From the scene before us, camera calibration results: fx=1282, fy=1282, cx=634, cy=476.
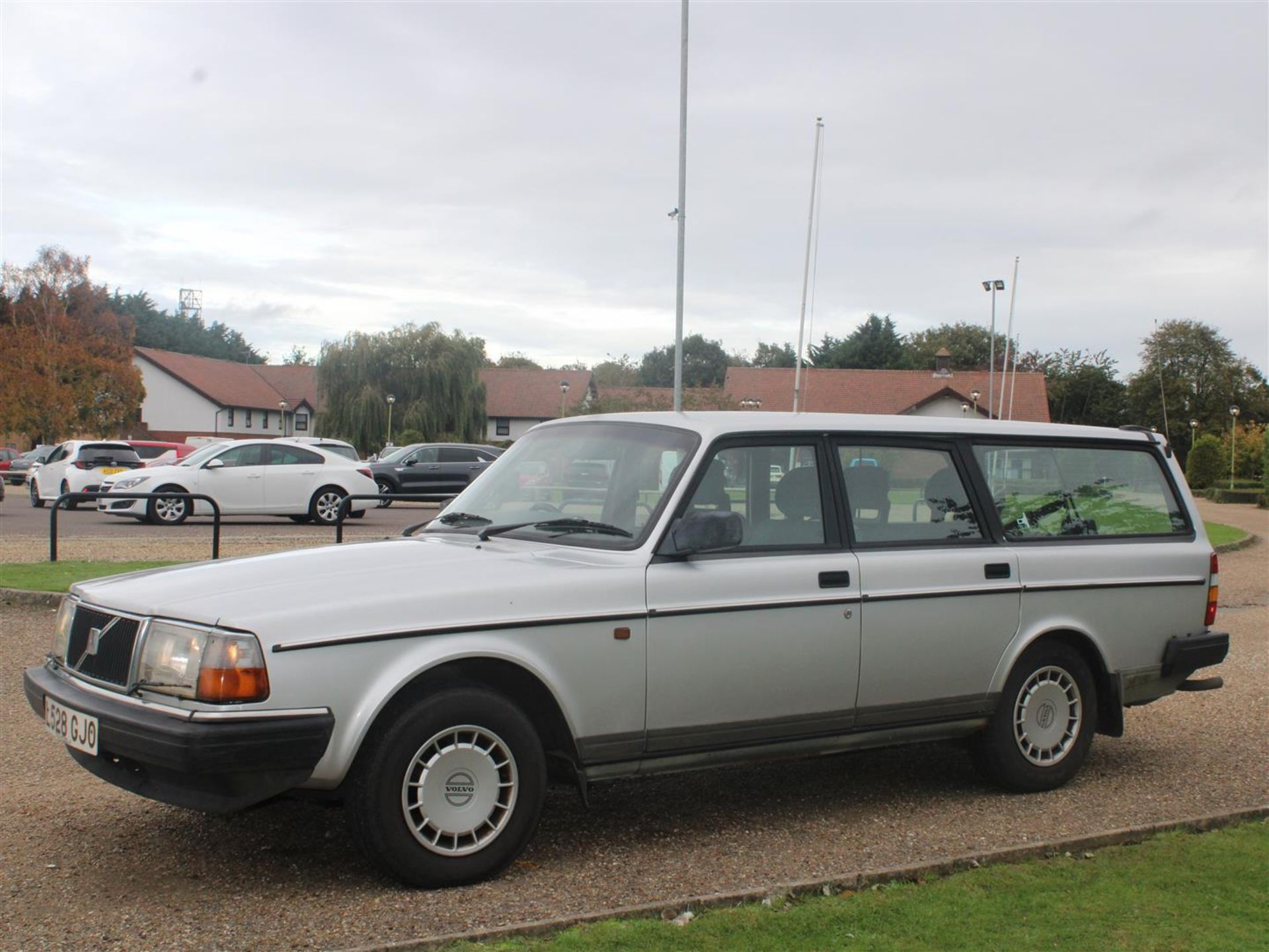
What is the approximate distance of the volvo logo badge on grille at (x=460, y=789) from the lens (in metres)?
4.70

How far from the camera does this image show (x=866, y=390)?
74375 millimetres

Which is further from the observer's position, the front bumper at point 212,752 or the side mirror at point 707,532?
the side mirror at point 707,532

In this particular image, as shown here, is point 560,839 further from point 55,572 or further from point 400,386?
point 400,386

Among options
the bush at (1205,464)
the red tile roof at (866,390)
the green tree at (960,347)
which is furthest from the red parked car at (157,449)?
the green tree at (960,347)

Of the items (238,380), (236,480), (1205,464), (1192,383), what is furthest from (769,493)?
(1192,383)

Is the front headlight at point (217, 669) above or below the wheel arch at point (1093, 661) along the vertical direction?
above

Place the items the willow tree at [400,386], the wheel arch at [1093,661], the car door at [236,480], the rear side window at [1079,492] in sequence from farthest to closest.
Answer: the willow tree at [400,386] < the car door at [236,480] < the rear side window at [1079,492] < the wheel arch at [1093,661]

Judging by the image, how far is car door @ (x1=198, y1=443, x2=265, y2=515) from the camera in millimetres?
23109

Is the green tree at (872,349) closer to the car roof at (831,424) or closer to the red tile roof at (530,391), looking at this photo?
the red tile roof at (530,391)

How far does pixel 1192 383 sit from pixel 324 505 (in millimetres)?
86071

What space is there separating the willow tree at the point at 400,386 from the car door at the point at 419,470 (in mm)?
34775

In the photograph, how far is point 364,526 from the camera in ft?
78.8

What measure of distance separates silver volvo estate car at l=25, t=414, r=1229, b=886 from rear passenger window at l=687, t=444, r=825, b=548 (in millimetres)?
11

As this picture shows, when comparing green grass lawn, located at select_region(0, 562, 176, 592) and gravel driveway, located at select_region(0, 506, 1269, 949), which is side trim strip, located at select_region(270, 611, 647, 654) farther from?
green grass lawn, located at select_region(0, 562, 176, 592)
